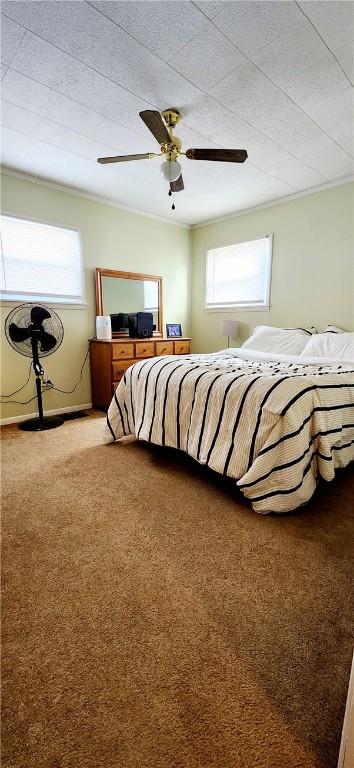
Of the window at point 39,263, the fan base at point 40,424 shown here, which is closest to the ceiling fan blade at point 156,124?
the window at point 39,263

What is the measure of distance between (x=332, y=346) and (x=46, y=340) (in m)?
2.67

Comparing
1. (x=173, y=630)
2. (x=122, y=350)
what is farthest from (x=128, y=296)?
(x=173, y=630)

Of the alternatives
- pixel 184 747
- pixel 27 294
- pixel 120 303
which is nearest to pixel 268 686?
pixel 184 747

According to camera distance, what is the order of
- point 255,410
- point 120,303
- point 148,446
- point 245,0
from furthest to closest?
point 120,303, point 148,446, point 255,410, point 245,0

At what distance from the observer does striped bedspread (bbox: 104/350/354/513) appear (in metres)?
1.57

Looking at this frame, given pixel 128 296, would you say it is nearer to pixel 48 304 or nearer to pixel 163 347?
pixel 163 347

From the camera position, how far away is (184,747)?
0.72m

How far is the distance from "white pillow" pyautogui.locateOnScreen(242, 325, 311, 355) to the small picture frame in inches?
50.7

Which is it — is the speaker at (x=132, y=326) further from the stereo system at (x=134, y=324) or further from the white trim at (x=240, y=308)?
the white trim at (x=240, y=308)

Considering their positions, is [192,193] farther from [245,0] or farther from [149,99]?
[245,0]

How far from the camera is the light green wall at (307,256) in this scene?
123 inches

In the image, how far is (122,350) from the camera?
3457mm

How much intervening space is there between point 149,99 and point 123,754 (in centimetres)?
293

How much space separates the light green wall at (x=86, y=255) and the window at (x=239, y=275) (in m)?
0.49
